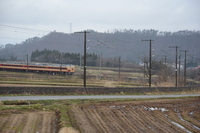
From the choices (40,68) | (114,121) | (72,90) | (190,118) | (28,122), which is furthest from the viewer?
(40,68)

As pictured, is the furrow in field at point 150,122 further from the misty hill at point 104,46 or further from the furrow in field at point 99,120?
the misty hill at point 104,46

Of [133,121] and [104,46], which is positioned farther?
[104,46]

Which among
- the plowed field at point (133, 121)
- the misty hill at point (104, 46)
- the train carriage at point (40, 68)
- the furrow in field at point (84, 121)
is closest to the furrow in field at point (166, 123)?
the plowed field at point (133, 121)

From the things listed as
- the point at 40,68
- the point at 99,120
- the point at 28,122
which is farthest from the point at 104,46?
the point at 28,122

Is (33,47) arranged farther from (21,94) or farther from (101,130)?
(101,130)

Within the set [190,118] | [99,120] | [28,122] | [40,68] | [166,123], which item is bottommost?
[190,118]

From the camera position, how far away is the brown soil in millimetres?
12552

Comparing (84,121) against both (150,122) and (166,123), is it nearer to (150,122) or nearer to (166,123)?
(150,122)

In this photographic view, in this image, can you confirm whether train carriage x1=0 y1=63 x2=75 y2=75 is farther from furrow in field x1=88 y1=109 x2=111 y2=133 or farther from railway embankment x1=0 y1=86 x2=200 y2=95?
furrow in field x1=88 y1=109 x2=111 y2=133

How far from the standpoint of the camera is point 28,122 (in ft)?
46.2

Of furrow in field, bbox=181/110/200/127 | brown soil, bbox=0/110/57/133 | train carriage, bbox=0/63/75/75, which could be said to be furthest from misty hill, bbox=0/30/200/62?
brown soil, bbox=0/110/57/133

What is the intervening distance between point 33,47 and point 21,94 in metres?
118

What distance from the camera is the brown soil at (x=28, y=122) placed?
12552 millimetres

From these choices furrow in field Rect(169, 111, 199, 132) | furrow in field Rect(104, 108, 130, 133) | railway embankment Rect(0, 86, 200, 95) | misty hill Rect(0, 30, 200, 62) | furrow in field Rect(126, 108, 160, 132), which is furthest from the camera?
misty hill Rect(0, 30, 200, 62)
